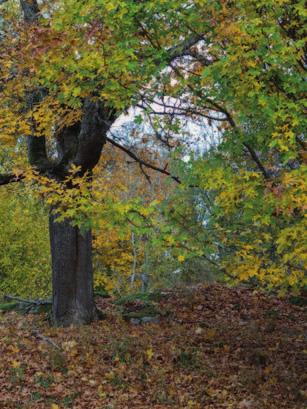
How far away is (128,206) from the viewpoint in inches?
242

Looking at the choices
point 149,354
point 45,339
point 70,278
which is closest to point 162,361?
point 149,354

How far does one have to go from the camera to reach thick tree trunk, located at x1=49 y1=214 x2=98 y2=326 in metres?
11.3

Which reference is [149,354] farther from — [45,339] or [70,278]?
[70,278]

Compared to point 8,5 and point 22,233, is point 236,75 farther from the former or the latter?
point 22,233

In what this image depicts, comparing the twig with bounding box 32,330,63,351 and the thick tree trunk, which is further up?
the thick tree trunk

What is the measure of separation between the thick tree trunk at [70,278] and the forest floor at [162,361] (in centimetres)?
39

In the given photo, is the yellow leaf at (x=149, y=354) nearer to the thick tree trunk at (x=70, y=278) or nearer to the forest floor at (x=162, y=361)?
the forest floor at (x=162, y=361)

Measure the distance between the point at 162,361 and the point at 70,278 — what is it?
3105 mm

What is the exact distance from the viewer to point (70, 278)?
448 inches

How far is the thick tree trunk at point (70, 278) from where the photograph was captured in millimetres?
11281

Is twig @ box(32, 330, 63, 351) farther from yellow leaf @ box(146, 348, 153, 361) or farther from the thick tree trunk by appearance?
yellow leaf @ box(146, 348, 153, 361)

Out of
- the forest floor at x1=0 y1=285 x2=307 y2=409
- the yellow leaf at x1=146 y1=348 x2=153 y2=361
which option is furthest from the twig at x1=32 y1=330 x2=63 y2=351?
the yellow leaf at x1=146 y1=348 x2=153 y2=361

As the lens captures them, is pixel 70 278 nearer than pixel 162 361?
No

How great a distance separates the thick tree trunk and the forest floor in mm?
388
